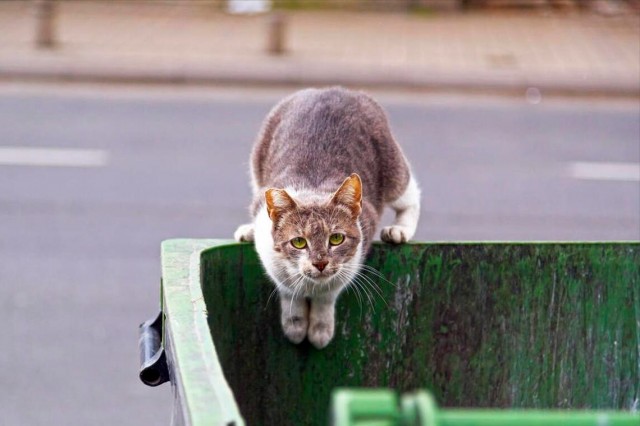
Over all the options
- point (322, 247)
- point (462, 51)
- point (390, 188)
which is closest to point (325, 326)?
point (322, 247)

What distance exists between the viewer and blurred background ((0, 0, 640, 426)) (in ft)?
24.2

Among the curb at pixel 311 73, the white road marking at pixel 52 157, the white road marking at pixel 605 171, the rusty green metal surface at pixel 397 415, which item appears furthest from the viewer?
the curb at pixel 311 73

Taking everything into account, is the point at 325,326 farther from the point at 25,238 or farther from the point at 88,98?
the point at 88,98

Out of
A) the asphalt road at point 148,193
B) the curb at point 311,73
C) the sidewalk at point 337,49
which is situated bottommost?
the asphalt road at point 148,193

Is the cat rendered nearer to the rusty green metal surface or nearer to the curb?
the rusty green metal surface

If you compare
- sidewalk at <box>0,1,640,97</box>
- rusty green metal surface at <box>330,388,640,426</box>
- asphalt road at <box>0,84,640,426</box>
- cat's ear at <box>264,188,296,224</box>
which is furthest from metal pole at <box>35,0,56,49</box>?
rusty green metal surface at <box>330,388,640,426</box>

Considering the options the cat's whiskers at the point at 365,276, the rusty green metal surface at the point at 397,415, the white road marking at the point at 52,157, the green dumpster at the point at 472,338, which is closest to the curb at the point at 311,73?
the white road marking at the point at 52,157

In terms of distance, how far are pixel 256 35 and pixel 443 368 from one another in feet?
42.4

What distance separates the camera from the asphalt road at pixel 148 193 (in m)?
6.81

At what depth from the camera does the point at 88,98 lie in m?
13.1

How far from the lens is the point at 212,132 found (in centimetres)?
1190

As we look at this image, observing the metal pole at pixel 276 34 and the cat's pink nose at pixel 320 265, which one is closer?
the cat's pink nose at pixel 320 265

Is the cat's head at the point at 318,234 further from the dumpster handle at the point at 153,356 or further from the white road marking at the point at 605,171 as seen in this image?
the white road marking at the point at 605,171

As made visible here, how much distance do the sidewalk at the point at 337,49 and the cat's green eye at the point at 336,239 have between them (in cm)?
923
